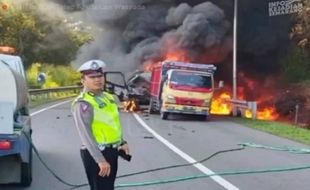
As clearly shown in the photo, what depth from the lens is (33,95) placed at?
34406 mm

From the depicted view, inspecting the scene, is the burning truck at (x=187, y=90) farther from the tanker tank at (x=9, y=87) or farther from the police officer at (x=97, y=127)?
the police officer at (x=97, y=127)

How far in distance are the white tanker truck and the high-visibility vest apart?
6.51ft

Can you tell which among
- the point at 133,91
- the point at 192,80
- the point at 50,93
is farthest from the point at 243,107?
the point at 50,93

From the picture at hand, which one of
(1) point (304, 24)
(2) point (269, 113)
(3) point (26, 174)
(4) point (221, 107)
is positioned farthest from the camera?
(2) point (269, 113)

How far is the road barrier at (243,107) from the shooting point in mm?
26683

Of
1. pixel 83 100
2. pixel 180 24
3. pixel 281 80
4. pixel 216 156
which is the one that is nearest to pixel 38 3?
pixel 180 24

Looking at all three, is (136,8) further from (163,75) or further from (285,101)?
(163,75)

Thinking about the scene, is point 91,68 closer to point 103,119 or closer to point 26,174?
point 103,119

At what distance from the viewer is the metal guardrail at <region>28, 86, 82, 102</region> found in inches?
1354

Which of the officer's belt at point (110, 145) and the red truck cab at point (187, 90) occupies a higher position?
the officer's belt at point (110, 145)

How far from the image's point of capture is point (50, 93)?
4128cm

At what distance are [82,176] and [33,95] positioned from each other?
82.2 ft

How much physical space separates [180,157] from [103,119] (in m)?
7.16

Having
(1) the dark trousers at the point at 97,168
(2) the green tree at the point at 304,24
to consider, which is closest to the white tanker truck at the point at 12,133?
(1) the dark trousers at the point at 97,168
